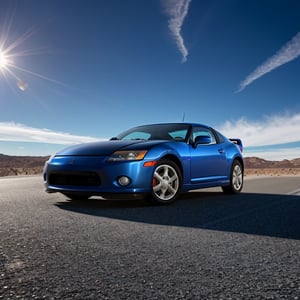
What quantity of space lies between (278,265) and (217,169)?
4602mm

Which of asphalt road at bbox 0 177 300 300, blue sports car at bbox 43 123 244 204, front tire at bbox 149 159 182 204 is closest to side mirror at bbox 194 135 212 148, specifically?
blue sports car at bbox 43 123 244 204

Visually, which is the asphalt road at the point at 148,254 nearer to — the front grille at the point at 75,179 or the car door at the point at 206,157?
the front grille at the point at 75,179

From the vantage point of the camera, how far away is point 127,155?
17.4 ft

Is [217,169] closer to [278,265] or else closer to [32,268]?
[278,265]

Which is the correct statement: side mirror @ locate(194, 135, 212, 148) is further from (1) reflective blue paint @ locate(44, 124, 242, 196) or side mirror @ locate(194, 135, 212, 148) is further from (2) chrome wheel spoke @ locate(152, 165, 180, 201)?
(2) chrome wheel spoke @ locate(152, 165, 180, 201)

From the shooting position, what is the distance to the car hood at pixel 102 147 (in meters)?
5.40

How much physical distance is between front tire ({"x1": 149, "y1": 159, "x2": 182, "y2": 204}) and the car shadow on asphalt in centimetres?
14

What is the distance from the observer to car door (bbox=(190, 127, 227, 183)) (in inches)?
250

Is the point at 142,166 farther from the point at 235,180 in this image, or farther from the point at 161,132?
the point at 235,180

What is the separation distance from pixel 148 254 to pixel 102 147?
121 inches

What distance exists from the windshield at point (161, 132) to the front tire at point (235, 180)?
160 centimetres

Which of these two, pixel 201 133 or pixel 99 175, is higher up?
pixel 201 133


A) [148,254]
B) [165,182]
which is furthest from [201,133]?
[148,254]

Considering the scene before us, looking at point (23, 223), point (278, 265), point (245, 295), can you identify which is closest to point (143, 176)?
point (23, 223)
